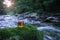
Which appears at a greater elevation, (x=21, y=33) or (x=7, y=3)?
(x=7, y=3)

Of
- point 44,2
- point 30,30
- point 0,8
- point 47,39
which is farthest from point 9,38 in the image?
point 0,8

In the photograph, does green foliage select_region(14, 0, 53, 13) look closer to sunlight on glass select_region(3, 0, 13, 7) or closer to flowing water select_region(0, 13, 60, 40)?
flowing water select_region(0, 13, 60, 40)

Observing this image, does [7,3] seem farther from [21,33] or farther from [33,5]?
[21,33]

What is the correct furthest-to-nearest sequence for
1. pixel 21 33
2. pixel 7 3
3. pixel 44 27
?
pixel 7 3
pixel 44 27
pixel 21 33

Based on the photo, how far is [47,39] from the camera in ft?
15.0

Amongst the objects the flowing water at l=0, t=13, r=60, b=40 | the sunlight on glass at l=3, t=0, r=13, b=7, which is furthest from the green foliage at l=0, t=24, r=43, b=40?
the sunlight on glass at l=3, t=0, r=13, b=7

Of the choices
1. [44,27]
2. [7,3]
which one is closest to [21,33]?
[44,27]

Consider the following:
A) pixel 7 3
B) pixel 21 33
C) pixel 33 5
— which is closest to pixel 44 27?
pixel 21 33

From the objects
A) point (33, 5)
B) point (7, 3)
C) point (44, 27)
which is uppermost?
point (7, 3)

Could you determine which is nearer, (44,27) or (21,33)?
(21,33)

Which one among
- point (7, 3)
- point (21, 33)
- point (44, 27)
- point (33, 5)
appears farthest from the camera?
point (7, 3)

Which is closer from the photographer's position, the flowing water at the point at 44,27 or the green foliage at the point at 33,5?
the flowing water at the point at 44,27

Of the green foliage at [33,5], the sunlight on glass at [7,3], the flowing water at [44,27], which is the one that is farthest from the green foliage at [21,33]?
the sunlight on glass at [7,3]

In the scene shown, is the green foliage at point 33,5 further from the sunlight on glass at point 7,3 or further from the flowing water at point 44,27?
the sunlight on glass at point 7,3
